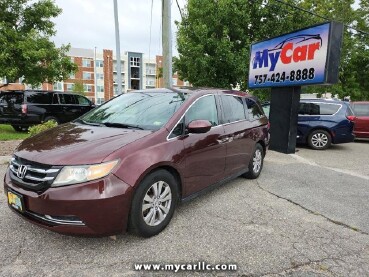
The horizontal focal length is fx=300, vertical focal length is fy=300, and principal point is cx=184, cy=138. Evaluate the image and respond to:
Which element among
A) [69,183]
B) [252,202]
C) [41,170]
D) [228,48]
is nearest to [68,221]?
[69,183]

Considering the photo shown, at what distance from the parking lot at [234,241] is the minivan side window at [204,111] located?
1.24 metres

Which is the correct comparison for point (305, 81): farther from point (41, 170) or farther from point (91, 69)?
point (91, 69)

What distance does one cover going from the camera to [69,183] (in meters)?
2.71

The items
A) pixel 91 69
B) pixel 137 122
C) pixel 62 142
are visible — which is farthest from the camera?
pixel 91 69

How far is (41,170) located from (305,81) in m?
6.92

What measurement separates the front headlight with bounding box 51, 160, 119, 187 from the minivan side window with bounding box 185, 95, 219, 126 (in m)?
1.38

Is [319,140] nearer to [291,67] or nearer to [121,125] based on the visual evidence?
[291,67]

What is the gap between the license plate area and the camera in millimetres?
2890

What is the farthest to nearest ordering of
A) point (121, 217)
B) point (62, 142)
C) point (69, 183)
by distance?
point (62, 142), point (121, 217), point (69, 183)

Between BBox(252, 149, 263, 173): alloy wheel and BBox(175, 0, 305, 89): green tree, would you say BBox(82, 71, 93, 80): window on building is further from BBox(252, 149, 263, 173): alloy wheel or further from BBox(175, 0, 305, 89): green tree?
BBox(252, 149, 263, 173): alloy wheel

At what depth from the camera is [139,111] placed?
13.0ft

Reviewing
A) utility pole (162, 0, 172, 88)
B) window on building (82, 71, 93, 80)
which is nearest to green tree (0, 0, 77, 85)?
utility pole (162, 0, 172, 88)

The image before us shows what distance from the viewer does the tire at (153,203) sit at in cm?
302

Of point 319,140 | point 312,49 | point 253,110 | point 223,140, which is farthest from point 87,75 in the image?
point 223,140
